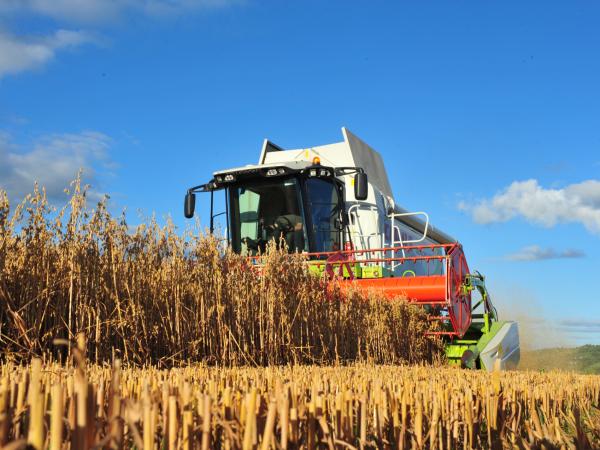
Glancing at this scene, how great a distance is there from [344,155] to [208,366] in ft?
21.4

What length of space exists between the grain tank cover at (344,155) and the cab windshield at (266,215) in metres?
1.35

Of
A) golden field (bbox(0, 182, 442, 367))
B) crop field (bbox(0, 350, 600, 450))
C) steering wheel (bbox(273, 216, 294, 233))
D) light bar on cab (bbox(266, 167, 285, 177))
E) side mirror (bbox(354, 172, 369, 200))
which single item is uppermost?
light bar on cab (bbox(266, 167, 285, 177))

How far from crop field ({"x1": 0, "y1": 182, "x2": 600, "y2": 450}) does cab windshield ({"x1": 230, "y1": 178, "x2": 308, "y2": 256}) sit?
5.37 ft

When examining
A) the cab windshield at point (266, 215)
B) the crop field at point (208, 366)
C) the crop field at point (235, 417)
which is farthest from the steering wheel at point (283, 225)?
the crop field at point (235, 417)

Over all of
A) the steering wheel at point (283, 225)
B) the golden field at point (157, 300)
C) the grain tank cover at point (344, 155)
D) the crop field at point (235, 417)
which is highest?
the grain tank cover at point (344, 155)

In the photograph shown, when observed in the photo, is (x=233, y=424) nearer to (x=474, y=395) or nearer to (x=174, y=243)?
(x=474, y=395)

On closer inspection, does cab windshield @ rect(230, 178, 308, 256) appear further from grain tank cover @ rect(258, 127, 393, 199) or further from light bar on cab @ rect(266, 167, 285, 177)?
grain tank cover @ rect(258, 127, 393, 199)

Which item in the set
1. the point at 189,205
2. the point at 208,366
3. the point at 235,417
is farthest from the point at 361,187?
the point at 235,417

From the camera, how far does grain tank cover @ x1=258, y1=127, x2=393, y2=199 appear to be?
11242 mm

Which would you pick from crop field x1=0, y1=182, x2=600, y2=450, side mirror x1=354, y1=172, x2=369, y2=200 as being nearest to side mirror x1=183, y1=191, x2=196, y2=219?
side mirror x1=354, y1=172, x2=369, y2=200

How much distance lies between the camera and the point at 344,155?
1127 centimetres

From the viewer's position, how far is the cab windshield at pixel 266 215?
30.3ft

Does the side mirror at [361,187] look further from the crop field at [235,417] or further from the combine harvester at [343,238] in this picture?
the crop field at [235,417]

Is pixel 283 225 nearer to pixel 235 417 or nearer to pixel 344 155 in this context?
pixel 344 155
